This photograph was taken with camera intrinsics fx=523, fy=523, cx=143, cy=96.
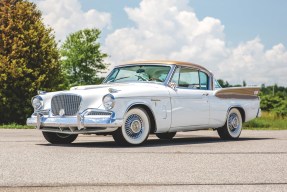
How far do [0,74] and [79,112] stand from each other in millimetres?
14137

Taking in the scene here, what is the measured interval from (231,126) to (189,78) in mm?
1747

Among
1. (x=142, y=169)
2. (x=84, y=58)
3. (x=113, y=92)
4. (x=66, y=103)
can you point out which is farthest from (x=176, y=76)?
(x=84, y=58)

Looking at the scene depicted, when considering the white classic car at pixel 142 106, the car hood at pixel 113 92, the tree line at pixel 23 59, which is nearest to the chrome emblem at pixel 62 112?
the white classic car at pixel 142 106

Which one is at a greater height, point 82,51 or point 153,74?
point 82,51

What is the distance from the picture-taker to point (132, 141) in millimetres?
9680

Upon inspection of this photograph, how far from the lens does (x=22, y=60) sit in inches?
901

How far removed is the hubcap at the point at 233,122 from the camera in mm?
12172

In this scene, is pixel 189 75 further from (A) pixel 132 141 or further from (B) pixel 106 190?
(B) pixel 106 190

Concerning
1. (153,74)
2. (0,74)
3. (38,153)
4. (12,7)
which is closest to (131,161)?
(38,153)

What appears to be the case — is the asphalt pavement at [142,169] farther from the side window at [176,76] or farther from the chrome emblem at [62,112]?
the side window at [176,76]

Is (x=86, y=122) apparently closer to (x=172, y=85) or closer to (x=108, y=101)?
(x=108, y=101)

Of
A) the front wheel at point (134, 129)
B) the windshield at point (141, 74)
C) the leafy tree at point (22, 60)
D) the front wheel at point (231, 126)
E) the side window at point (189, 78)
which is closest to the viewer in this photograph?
the front wheel at point (134, 129)

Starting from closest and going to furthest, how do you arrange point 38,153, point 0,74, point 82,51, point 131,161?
point 131,161 → point 38,153 → point 0,74 → point 82,51

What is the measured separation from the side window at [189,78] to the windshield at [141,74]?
40 centimetres
